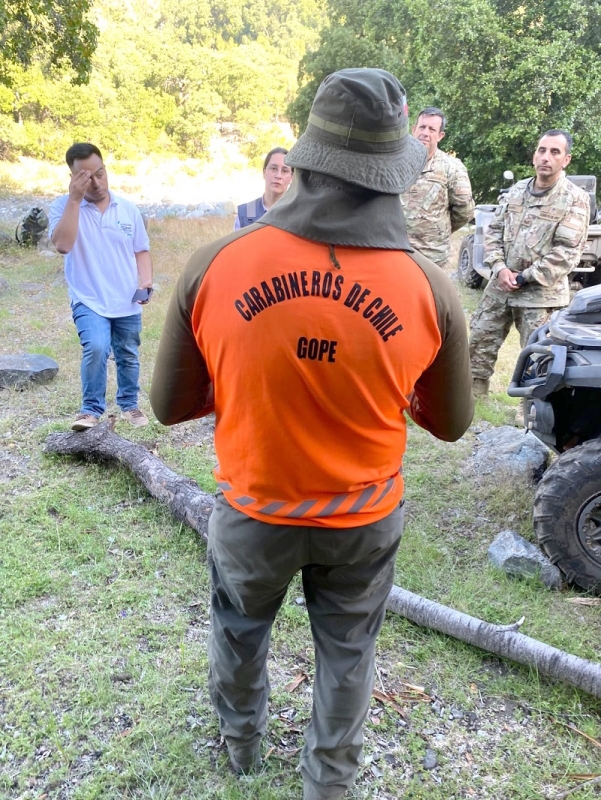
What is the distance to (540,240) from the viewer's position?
5012 mm

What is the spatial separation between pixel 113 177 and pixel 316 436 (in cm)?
A: 3251

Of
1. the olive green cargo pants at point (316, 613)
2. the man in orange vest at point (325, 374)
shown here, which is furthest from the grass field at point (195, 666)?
the man in orange vest at point (325, 374)

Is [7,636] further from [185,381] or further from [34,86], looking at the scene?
[34,86]

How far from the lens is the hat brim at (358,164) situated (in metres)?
1.33

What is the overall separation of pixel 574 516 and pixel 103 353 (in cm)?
309

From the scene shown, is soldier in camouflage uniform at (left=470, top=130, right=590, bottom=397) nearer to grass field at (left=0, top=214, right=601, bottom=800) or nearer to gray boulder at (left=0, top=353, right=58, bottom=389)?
grass field at (left=0, top=214, right=601, bottom=800)

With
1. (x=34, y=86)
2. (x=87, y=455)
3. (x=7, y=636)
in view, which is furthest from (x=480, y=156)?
(x=34, y=86)

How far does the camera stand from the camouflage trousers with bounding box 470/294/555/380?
5.32m

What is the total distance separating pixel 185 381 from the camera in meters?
1.67

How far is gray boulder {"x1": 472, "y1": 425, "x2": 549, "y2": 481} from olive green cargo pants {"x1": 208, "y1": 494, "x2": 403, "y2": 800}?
105 inches

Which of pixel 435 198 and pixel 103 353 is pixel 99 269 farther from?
pixel 435 198

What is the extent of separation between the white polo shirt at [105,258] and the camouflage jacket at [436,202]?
216 cm

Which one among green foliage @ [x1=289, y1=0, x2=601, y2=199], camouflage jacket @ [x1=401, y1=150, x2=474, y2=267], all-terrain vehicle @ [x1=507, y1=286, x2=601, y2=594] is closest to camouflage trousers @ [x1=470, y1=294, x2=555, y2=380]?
camouflage jacket @ [x1=401, y1=150, x2=474, y2=267]

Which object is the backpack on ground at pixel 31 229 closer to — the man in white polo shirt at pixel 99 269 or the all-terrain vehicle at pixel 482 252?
the all-terrain vehicle at pixel 482 252
